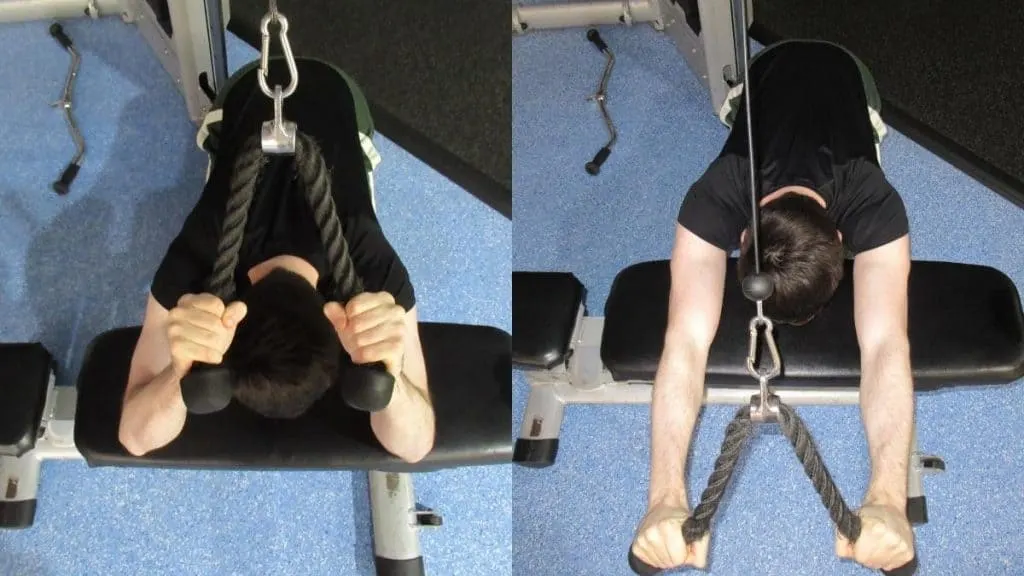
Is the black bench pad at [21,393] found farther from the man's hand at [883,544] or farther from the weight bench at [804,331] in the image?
the man's hand at [883,544]

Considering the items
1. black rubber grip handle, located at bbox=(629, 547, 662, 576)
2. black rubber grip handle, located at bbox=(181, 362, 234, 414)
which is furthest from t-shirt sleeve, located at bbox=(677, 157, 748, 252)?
black rubber grip handle, located at bbox=(181, 362, 234, 414)

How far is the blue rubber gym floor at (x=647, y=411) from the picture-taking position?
5.17ft

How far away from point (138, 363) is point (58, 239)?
0.61 meters

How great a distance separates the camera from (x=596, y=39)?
5.80ft

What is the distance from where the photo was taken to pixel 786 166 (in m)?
1.38

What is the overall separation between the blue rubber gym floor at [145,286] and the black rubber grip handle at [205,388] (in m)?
0.71

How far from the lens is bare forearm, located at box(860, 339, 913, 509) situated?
1292 millimetres

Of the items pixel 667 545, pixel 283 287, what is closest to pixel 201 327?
pixel 283 287

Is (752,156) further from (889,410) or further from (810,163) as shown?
(889,410)

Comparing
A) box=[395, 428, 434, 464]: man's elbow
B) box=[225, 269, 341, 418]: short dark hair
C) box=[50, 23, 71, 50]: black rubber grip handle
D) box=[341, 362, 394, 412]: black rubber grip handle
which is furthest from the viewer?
box=[50, 23, 71, 50]: black rubber grip handle

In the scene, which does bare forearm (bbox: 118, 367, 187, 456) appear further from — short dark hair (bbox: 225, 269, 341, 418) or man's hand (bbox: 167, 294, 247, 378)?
man's hand (bbox: 167, 294, 247, 378)

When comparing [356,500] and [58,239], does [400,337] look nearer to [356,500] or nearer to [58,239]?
[356,500]

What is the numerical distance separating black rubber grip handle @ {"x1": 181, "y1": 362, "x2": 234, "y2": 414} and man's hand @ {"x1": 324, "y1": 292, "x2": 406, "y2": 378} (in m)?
0.13

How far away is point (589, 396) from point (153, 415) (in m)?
0.84
